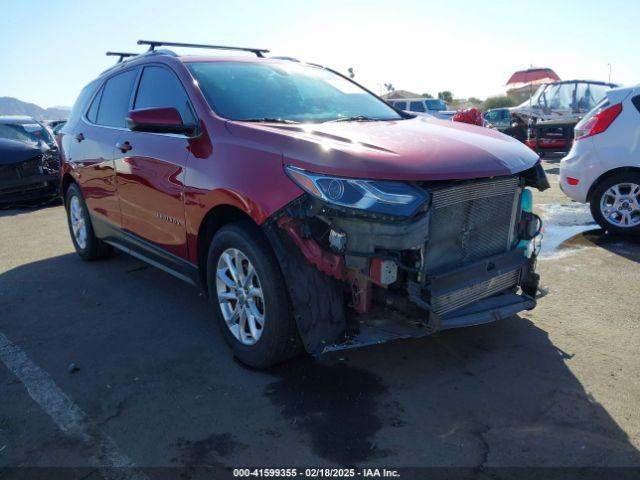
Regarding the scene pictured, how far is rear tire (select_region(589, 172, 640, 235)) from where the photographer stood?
5984 millimetres

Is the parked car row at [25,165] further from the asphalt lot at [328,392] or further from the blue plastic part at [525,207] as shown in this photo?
the blue plastic part at [525,207]

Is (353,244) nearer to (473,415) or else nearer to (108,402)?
(473,415)

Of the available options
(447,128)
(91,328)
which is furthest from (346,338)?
(91,328)

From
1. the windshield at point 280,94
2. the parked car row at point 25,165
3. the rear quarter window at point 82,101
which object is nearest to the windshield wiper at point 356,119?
the windshield at point 280,94

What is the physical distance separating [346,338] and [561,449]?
118 cm

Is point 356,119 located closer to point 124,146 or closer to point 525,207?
point 525,207

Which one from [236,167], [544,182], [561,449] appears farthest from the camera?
[544,182]

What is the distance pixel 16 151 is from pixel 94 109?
5178mm

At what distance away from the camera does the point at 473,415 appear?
2.85 m

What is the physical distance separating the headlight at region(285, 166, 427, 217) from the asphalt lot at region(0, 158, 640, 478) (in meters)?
1.10

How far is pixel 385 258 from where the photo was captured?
9.08ft

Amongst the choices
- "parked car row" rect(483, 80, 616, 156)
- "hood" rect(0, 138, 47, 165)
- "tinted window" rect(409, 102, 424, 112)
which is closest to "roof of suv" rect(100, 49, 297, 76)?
"hood" rect(0, 138, 47, 165)

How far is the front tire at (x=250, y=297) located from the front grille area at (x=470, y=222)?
877 mm

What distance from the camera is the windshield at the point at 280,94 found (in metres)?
3.71
